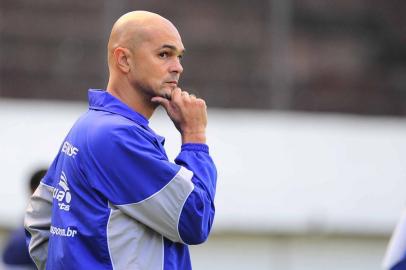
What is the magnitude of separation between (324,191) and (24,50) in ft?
9.22

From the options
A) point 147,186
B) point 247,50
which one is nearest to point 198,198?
point 147,186

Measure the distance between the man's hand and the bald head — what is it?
191mm

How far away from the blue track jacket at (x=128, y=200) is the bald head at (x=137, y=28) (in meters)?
0.23

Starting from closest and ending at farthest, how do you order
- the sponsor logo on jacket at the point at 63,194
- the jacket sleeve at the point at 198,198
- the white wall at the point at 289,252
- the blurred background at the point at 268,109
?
the jacket sleeve at the point at 198,198, the sponsor logo on jacket at the point at 63,194, the blurred background at the point at 268,109, the white wall at the point at 289,252

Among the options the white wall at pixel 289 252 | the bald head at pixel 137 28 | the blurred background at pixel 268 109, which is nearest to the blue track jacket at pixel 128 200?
the bald head at pixel 137 28

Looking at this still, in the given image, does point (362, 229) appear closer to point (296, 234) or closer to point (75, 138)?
point (296, 234)

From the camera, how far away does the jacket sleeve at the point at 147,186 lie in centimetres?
346

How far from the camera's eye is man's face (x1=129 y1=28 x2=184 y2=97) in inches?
142

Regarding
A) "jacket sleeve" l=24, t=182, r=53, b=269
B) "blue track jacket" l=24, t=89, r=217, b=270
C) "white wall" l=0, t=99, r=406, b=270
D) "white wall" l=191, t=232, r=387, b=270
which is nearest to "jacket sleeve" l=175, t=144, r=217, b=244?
"blue track jacket" l=24, t=89, r=217, b=270

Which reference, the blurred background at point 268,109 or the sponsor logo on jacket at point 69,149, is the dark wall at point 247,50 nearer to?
the blurred background at point 268,109

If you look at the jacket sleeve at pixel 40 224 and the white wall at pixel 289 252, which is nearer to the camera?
the jacket sleeve at pixel 40 224

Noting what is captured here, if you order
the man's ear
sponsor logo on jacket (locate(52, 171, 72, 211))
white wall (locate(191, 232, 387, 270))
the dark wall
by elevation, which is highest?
the man's ear

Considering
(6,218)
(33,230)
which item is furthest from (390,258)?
(6,218)

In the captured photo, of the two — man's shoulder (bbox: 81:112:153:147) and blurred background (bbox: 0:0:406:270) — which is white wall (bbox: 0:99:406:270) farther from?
man's shoulder (bbox: 81:112:153:147)
